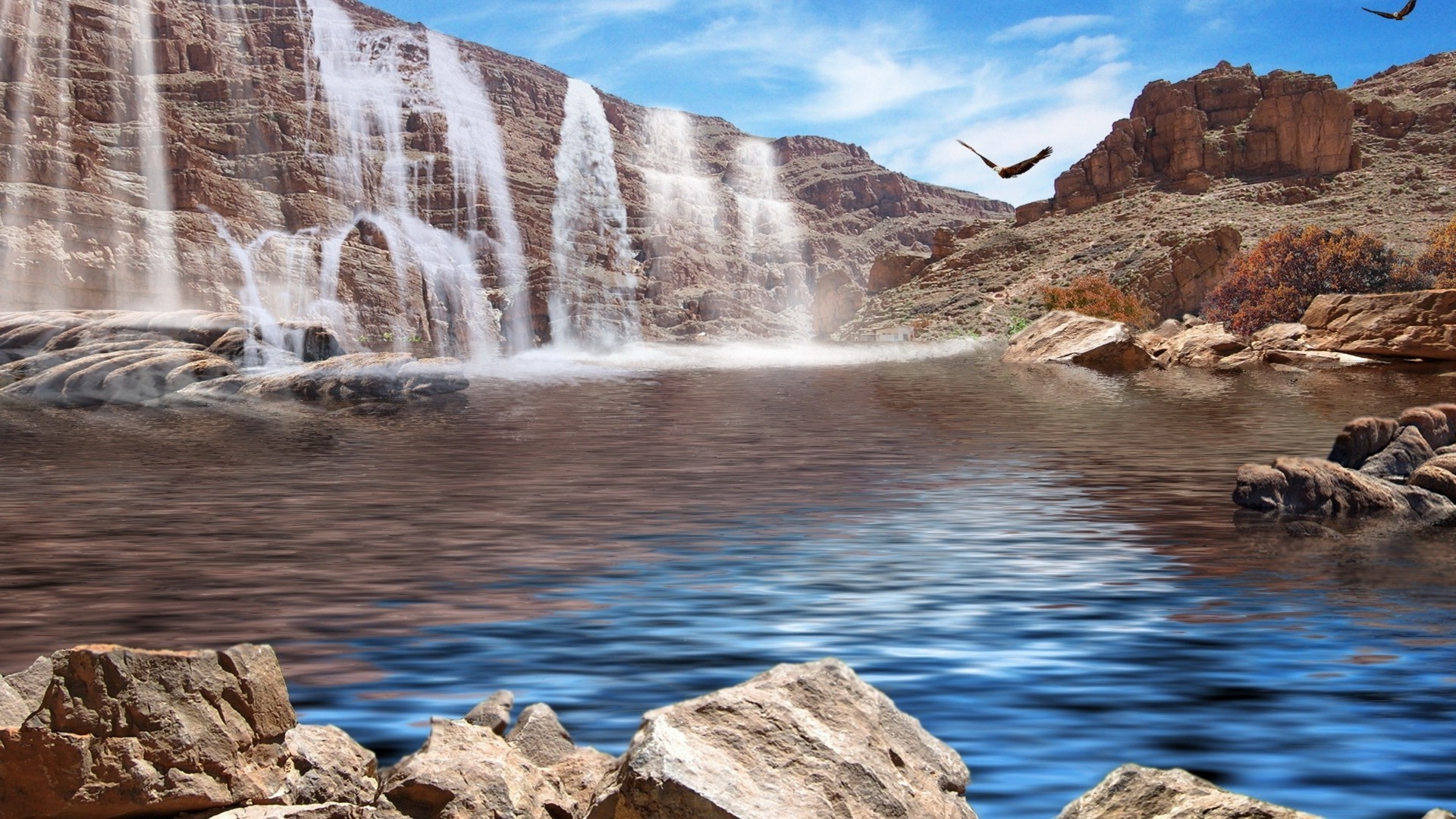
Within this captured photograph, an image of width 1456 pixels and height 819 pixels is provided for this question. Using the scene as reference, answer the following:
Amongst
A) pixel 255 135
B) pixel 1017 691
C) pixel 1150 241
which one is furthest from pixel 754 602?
pixel 255 135

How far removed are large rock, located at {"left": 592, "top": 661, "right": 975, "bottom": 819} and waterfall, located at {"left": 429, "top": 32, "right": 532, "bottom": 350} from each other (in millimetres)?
109079

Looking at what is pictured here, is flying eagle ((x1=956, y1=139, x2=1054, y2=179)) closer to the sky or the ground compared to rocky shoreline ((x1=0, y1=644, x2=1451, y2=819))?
closer to the sky

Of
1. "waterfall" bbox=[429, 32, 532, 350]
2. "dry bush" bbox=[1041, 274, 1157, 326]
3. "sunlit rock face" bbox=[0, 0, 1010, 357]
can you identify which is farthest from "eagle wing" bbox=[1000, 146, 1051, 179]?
"waterfall" bbox=[429, 32, 532, 350]

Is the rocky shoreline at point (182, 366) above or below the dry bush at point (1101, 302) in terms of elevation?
below

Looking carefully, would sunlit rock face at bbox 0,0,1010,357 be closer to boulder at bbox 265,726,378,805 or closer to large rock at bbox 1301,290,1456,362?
large rock at bbox 1301,290,1456,362

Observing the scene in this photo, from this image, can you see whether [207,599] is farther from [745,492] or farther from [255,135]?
[255,135]

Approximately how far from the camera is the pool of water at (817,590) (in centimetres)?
614

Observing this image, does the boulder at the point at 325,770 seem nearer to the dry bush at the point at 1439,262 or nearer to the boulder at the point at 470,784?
the boulder at the point at 470,784

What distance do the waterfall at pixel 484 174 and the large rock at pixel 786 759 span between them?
4294 inches

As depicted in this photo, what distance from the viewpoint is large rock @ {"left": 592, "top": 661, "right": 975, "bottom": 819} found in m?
3.82

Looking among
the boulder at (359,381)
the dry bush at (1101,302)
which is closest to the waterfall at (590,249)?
the dry bush at (1101,302)

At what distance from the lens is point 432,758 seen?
4.41m

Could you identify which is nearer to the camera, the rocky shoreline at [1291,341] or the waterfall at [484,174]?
the rocky shoreline at [1291,341]

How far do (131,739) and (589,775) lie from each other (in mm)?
1749
